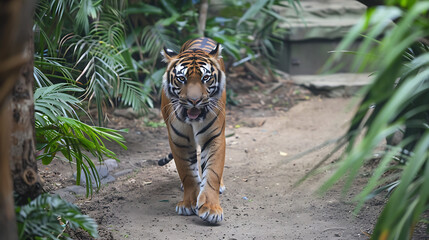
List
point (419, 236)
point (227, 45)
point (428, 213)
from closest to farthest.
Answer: point (419, 236) < point (428, 213) < point (227, 45)

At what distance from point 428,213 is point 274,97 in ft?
16.3

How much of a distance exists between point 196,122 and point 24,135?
1889mm

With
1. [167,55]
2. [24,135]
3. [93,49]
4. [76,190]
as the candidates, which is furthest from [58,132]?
[93,49]

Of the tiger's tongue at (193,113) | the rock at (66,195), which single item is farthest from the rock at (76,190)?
the tiger's tongue at (193,113)

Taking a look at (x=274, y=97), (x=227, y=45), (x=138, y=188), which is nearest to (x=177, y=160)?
(x=138, y=188)

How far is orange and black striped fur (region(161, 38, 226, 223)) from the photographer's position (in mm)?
3637

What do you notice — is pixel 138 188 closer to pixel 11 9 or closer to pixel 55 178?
pixel 55 178

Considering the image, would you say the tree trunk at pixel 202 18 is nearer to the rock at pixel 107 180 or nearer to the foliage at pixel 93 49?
the foliage at pixel 93 49

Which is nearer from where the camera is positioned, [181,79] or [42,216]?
[42,216]

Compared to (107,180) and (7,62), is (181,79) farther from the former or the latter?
(7,62)

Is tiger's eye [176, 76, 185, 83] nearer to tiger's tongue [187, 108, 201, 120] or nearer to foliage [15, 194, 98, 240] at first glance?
tiger's tongue [187, 108, 201, 120]

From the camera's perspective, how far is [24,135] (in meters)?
1.96

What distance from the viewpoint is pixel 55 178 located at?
4312 millimetres

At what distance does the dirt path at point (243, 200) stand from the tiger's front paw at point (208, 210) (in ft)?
0.25
